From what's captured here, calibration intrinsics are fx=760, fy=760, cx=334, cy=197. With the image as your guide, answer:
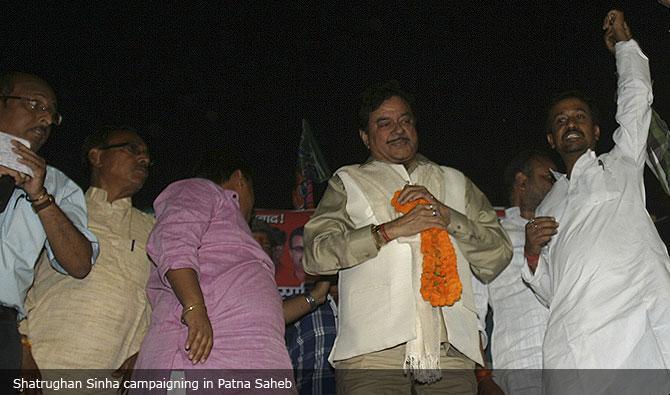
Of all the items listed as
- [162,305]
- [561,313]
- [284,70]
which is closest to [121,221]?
[162,305]

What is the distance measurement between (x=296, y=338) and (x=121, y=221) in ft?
3.84

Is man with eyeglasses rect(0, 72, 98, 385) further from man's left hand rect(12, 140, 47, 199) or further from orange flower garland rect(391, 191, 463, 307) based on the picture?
orange flower garland rect(391, 191, 463, 307)

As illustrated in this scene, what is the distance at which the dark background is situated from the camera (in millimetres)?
6379

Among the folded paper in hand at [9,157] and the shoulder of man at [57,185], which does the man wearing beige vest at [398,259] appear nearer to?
the shoulder of man at [57,185]

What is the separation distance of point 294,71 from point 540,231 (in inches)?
170

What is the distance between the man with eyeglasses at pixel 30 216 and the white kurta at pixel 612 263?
6.48 ft

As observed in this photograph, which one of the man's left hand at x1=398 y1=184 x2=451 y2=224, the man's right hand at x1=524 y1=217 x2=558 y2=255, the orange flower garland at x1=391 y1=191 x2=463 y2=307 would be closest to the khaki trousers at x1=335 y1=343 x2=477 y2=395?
the orange flower garland at x1=391 y1=191 x2=463 y2=307

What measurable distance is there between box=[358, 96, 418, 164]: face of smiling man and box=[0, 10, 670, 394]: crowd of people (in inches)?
0.4

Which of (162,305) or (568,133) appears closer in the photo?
(162,305)

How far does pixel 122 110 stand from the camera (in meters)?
7.04

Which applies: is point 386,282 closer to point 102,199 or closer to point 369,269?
point 369,269

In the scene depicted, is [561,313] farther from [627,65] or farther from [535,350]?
[627,65]

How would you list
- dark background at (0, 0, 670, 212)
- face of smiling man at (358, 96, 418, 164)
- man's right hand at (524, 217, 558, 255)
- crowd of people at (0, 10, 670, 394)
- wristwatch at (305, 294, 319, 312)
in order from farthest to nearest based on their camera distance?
dark background at (0, 0, 670, 212)
wristwatch at (305, 294, 319, 312)
face of smiling man at (358, 96, 418, 164)
man's right hand at (524, 217, 558, 255)
crowd of people at (0, 10, 670, 394)

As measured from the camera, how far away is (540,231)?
11.1ft
